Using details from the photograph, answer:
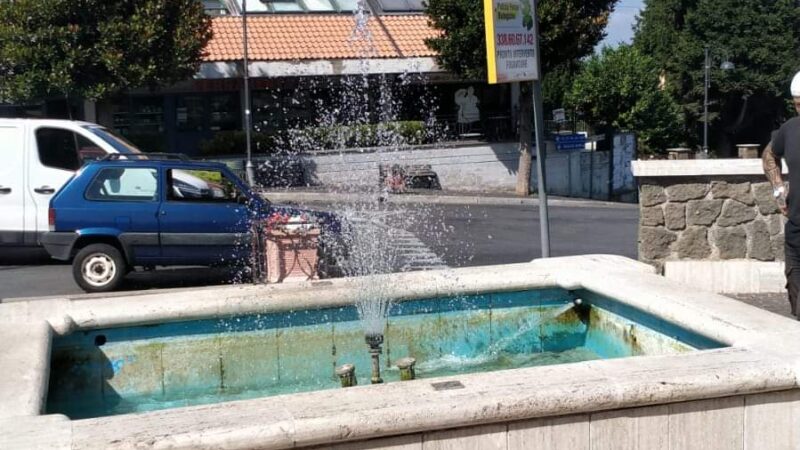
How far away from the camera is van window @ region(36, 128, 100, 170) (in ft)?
45.3

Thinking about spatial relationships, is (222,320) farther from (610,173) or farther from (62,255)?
(610,173)

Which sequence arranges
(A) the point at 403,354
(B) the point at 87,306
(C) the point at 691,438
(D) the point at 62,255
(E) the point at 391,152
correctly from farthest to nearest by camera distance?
(E) the point at 391,152 < (D) the point at 62,255 < (A) the point at 403,354 < (B) the point at 87,306 < (C) the point at 691,438

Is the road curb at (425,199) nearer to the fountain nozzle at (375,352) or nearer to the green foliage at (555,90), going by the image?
the green foliage at (555,90)

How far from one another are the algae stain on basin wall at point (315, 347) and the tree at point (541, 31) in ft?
64.6

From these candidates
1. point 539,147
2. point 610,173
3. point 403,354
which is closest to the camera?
point 403,354

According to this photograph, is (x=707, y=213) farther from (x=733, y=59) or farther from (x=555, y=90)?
(x=733, y=59)

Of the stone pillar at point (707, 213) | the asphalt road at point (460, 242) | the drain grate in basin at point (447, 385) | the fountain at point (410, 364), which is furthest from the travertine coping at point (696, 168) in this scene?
the asphalt road at point (460, 242)

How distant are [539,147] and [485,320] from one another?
3018mm

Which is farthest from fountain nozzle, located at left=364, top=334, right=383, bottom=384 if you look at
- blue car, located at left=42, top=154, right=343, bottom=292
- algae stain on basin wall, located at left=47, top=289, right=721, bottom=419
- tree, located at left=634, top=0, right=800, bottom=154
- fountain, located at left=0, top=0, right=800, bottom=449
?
tree, located at left=634, top=0, right=800, bottom=154

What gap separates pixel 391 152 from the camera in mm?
28984

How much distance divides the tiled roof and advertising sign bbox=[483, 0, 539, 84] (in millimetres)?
19942

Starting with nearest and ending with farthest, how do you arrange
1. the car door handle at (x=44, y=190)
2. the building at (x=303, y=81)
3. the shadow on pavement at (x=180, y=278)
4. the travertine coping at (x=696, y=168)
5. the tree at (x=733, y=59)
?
the travertine coping at (x=696, y=168) → the shadow on pavement at (x=180, y=278) → the car door handle at (x=44, y=190) → the building at (x=303, y=81) → the tree at (x=733, y=59)

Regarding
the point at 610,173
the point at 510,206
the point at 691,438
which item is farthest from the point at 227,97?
the point at 691,438

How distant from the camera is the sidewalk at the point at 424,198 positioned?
78.4 ft
